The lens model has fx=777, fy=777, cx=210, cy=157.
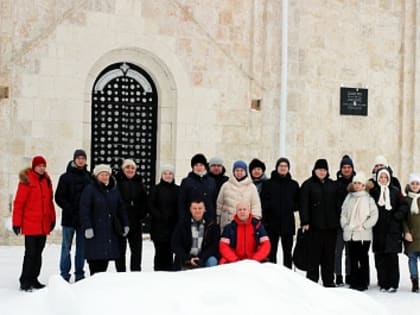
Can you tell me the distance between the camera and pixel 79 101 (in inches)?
467

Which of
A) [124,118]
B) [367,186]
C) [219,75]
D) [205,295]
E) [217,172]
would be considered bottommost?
[205,295]

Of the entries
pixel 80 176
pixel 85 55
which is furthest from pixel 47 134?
pixel 80 176

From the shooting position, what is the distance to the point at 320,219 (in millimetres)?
8734

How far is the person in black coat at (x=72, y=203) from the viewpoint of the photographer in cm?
842

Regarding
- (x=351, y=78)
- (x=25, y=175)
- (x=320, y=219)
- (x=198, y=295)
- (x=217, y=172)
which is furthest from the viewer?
(x=351, y=78)

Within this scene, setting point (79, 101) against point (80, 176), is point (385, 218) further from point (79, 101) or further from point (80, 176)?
point (79, 101)

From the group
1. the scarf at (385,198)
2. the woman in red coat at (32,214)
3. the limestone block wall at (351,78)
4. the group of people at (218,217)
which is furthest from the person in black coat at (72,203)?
the limestone block wall at (351,78)

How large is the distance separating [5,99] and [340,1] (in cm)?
628

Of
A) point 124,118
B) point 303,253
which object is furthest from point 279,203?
point 124,118

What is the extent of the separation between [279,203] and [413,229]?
1.57m

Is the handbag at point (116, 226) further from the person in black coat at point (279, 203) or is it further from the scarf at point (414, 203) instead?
the scarf at point (414, 203)

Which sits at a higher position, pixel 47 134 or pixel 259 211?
pixel 47 134

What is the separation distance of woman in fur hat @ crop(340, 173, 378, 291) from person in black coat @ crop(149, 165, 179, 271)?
1951mm

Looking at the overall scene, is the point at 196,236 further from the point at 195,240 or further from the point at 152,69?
the point at 152,69
